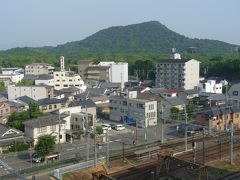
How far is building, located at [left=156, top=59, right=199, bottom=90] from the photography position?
25359mm

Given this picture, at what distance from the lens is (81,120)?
13773 mm

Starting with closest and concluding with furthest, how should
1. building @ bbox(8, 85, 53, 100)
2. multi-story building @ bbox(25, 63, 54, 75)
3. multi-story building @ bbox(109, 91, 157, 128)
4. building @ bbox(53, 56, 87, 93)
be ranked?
multi-story building @ bbox(109, 91, 157, 128)
building @ bbox(8, 85, 53, 100)
building @ bbox(53, 56, 87, 93)
multi-story building @ bbox(25, 63, 54, 75)

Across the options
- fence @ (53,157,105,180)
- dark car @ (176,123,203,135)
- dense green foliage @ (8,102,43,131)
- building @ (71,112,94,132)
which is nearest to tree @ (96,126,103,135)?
building @ (71,112,94,132)

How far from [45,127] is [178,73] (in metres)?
15.2

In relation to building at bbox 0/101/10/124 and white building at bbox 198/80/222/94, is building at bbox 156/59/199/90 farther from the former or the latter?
building at bbox 0/101/10/124

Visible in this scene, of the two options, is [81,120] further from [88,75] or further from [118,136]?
[88,75]

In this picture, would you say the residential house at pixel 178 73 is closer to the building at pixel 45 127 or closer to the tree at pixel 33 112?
the tree at pixel 33 112

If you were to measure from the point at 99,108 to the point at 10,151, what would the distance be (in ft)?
23.6

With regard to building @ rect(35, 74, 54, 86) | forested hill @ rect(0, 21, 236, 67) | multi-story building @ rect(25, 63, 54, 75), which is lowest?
building @ rect(35, 74, 54, 86)

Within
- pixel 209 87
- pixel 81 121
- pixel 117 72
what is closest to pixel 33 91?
pixel 81 121

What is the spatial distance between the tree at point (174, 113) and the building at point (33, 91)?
7.90m

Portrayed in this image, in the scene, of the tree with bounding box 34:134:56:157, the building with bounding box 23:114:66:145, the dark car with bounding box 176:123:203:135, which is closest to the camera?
the tree with bounding box 34:134:56:157

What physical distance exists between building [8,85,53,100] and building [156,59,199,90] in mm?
9074

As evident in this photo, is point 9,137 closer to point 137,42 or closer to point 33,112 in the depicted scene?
point 33,112
